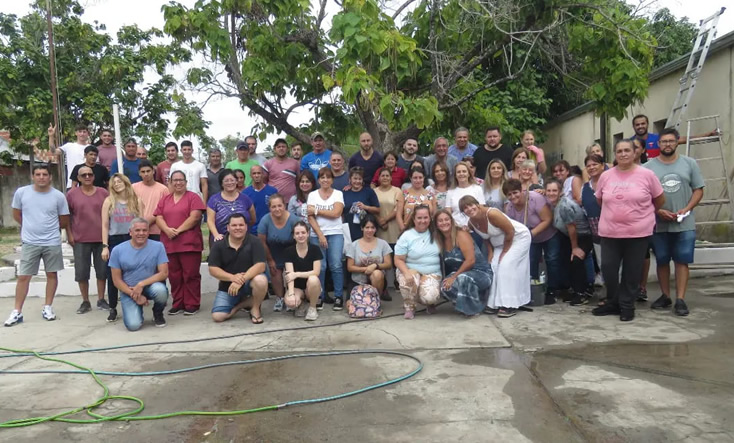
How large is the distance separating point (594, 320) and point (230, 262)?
12.6 feet

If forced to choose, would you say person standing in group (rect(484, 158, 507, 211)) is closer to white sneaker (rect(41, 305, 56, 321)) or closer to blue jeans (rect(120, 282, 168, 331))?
blue jeans (rect(120, 282, 168, 331))

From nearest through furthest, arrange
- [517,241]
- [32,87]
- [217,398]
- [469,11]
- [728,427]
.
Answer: [728,427]
[217,398]
[517,241]
[469,11]
[32,87]

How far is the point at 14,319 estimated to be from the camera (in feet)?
20.4

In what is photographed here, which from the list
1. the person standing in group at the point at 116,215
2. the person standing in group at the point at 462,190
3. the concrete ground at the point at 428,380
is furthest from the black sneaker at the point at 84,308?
the person standing in group at the point at 462,190

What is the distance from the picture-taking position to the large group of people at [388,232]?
5598mm

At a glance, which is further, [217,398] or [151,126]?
[151,126]

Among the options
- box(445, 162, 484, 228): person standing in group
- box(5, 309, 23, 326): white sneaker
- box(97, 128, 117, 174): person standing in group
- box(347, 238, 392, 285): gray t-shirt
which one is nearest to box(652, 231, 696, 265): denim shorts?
box(445, 162, 484, 228): person standing in group

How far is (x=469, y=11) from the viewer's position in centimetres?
738

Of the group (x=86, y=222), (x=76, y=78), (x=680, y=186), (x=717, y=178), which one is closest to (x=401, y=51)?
(x=680, y=186)

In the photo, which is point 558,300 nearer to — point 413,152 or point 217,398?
point 413,152

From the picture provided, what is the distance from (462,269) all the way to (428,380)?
2.02 metres

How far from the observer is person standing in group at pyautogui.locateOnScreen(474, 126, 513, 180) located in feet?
23.5

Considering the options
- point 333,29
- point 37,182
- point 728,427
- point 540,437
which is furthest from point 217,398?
point 333,29

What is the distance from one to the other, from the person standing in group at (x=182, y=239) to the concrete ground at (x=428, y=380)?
64cm
